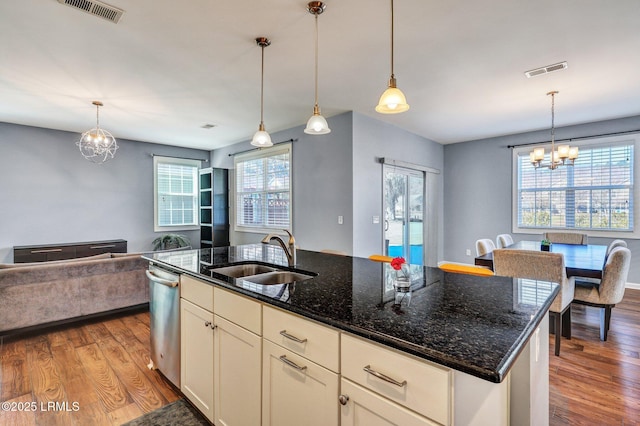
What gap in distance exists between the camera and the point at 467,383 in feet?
2.74

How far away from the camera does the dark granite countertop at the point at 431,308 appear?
2.86ft

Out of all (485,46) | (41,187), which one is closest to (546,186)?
(485,46)

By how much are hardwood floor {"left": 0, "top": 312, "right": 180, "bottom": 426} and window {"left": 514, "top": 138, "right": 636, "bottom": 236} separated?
6.13 m

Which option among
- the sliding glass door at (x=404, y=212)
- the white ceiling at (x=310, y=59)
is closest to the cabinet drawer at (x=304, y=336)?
the white ceiling at (x=310, y=59)

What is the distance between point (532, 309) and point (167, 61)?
10.9 feet

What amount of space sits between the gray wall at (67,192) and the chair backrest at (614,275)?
23.2 ft

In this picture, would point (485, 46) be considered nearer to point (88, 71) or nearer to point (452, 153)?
point (88, 71)

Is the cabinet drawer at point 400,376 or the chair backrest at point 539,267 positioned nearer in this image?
the cabinet drawer at point 400,376

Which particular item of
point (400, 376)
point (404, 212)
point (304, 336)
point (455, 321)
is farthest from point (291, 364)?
point (404, 212)

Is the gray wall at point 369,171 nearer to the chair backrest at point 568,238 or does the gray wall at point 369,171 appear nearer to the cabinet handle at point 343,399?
the chair backrest at point 568,238

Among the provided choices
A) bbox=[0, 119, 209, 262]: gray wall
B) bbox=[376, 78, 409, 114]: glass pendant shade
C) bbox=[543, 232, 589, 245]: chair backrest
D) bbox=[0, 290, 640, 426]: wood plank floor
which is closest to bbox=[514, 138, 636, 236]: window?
bbox=[543, 232, 589, 245]: chair backrest

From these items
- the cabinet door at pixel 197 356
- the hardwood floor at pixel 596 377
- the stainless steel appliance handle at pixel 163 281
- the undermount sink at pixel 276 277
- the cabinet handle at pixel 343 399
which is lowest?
the hardwood floor at pixel 596 377

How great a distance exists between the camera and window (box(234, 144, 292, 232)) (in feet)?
17.8

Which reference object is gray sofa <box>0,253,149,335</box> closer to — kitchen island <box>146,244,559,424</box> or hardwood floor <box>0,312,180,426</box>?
hardwood floor <box>0,312,180,426</box>
